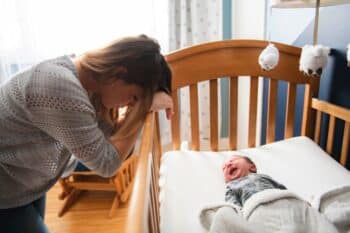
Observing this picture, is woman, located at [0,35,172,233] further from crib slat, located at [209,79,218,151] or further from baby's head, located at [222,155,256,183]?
crib slat, located at [209,79,218,151]

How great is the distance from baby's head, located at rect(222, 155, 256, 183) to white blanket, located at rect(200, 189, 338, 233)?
0.26m

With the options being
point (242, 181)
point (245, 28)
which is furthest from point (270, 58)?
point (245, 28)

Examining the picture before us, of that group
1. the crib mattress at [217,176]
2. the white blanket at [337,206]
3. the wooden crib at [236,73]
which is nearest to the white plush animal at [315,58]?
the wooden crib at [236,73]

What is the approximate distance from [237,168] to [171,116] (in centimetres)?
35

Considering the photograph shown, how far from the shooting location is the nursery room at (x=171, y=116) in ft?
2.43

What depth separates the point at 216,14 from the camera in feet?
7.39

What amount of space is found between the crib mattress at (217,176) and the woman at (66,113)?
1.12 ft

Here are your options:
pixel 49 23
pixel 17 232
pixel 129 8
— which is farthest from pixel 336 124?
pixel 49 23

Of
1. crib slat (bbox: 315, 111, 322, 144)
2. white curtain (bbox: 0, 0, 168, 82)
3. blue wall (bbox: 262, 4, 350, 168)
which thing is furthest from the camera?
white curtain (bbox: 0, 0, 168, 82)

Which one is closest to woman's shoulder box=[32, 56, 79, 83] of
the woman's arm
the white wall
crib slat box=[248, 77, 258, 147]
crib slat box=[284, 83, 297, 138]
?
the woman's arm

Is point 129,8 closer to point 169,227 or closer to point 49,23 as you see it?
point 49,23

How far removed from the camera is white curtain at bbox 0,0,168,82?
2.08m

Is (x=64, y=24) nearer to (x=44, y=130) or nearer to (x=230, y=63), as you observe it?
(x=230, y=63)

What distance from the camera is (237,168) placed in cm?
118
